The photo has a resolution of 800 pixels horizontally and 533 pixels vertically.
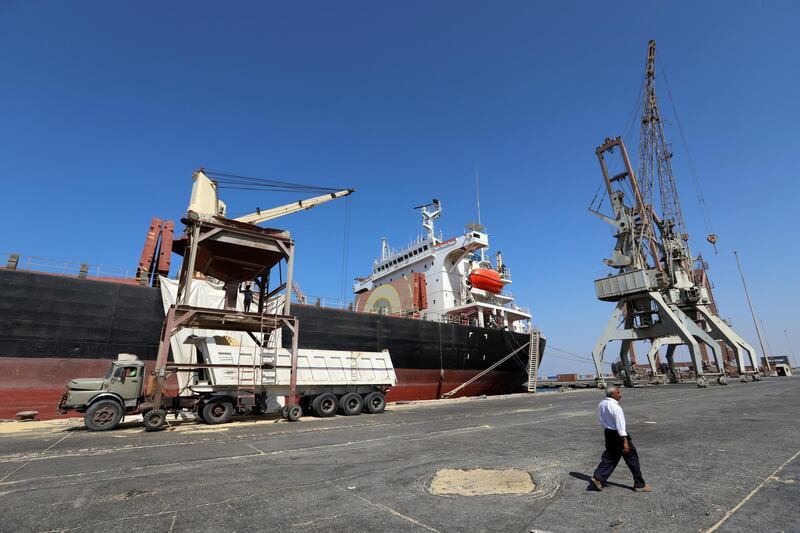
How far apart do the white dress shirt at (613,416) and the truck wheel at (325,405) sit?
13.3 metres

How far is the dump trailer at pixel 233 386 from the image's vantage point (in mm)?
12906

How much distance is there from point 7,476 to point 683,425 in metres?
15.9

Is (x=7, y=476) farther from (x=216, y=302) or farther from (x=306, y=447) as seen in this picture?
(x=216, y=302)

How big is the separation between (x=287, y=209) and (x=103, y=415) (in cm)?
Result: 1637

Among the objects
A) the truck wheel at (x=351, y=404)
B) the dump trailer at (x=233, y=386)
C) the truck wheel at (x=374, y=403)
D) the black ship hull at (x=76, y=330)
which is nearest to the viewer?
the dump trailer at (x=233, y=386)

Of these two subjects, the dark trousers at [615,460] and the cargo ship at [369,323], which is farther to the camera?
the cargo ship at [369,323]

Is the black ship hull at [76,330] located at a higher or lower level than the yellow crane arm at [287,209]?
lower

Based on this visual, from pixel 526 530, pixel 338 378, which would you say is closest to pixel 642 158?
pixel 338 378

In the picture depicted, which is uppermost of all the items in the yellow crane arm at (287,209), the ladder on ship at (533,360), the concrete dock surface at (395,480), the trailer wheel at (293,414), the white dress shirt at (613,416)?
the yellow crane arm at (287,209)

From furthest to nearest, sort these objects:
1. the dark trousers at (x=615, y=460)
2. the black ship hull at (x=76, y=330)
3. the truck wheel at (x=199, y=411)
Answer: the black ship hull at (x=76, y=330)
the truck wheel at (x=199, y=411)
the dark trousers at (x=615, y=460)

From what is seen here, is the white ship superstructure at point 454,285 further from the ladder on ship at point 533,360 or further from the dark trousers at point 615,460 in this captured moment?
the dark trousers at point 615,460

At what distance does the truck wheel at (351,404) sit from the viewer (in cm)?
1730

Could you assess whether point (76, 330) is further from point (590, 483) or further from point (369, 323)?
point (590, 483)

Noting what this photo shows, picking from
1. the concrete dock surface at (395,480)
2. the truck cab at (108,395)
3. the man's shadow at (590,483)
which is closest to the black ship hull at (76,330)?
the truck cab at (108,395)
